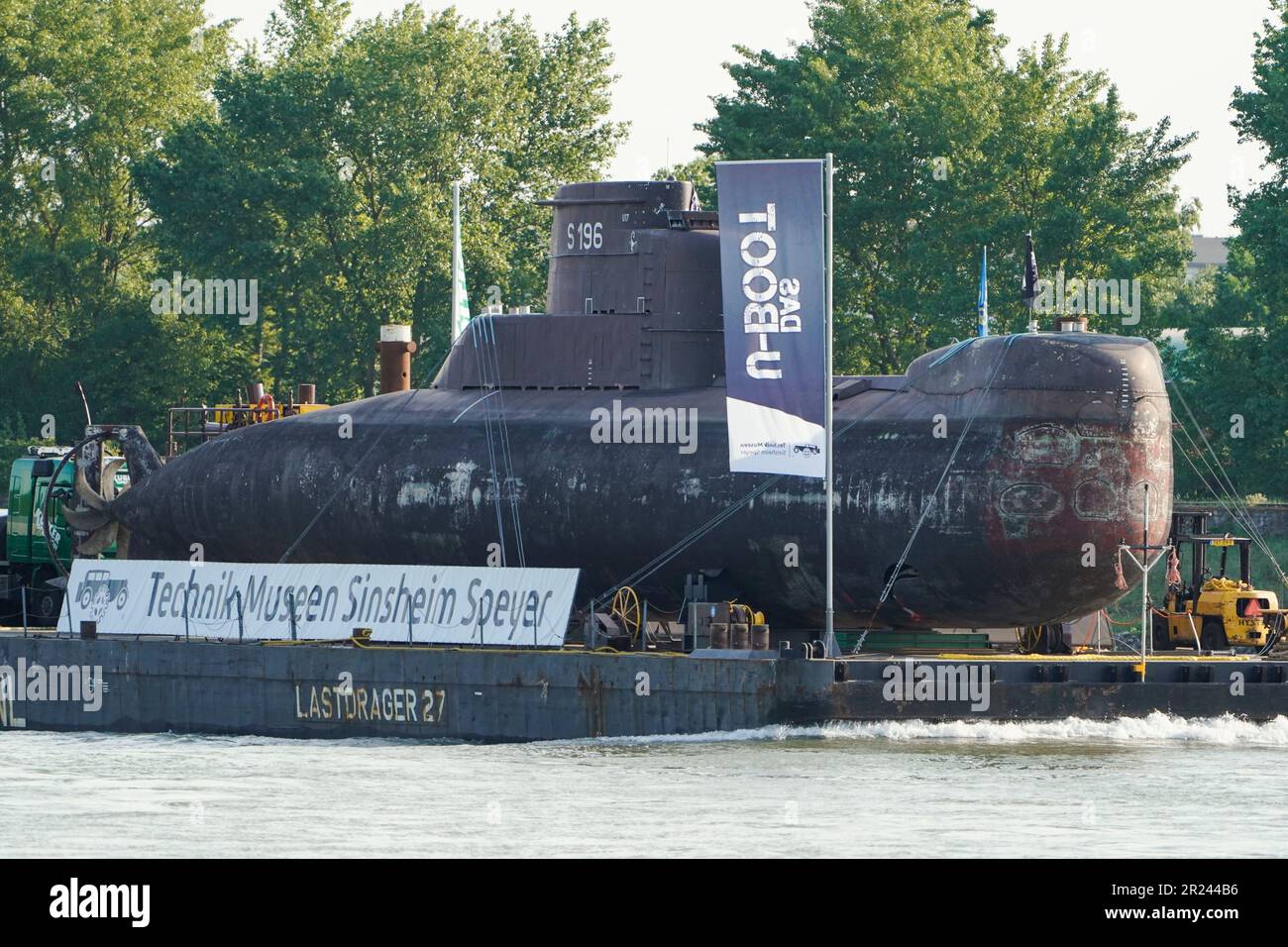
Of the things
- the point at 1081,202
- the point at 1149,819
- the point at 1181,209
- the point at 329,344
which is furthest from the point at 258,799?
the point at 1181,209

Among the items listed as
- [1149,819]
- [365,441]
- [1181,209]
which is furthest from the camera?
[1181,209]

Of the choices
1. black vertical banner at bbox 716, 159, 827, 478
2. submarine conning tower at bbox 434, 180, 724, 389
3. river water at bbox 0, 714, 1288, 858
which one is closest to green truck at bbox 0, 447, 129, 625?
submarine conning tower at bbox 434, 180, 724, 389

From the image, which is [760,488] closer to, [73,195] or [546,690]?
[546,690]

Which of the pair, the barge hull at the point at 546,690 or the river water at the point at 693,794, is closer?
the river water at the point at 693,794

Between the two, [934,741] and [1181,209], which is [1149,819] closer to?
[934,741]

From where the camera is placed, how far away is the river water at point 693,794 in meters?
29.4

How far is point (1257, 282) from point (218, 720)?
41280mm

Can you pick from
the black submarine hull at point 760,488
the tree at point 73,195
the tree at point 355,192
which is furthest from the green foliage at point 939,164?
the black submarine hull at point 760,488

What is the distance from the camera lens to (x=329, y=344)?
88.9m

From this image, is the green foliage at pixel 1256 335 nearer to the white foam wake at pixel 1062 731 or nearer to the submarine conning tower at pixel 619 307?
the submarine conning tower at pixel 619 307

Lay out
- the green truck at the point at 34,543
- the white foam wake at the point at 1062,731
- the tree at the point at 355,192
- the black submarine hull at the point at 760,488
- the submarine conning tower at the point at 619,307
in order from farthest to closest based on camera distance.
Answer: the tree at the point at 355,192, the green truck at the point at 34,543, the submarine conning tower at the point at 619,307, the black submarine hull at the point at 760,488, the white foam wake at the point at 1062,731

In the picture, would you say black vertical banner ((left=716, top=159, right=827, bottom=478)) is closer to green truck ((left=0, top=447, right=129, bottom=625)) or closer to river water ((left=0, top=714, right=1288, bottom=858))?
river water ((left=0, top=714, right=1288, bottom=858))

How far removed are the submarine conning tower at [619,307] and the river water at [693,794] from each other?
8886 mm
